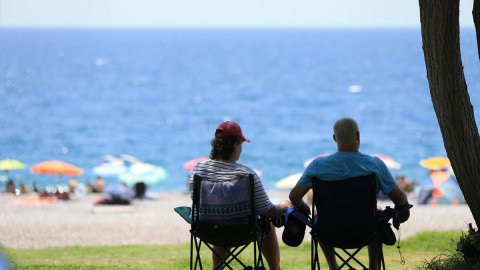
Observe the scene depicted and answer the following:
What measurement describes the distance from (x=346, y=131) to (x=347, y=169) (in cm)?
21

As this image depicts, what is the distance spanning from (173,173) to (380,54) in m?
93.1

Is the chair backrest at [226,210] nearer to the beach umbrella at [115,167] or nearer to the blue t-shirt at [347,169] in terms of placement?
the blue t-shirt at [347,169]

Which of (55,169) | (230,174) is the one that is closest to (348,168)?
(230,174)

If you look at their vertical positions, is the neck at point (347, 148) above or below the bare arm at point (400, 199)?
above

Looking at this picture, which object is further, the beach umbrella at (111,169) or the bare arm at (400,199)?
the beach umbrella at (111,169)

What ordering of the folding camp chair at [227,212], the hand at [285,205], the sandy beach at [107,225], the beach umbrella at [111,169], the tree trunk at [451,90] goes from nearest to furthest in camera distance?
1. the folding camp chair at [227,212]
2. the hand at [285,205]
3. the tree trunk at [451,90]
4. the sandy beach at [107,225]
5. the beach umbrella at [111,169]

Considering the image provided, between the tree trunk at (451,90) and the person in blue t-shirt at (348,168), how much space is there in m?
0.55

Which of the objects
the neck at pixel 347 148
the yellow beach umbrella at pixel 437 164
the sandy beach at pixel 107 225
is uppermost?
the neck at pixel 347 148

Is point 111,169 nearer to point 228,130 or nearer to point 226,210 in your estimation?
point 228,130

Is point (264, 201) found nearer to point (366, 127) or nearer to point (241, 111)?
point (366, 127)

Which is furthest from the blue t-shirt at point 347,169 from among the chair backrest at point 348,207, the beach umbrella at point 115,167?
the beach umbrella at point 115,167

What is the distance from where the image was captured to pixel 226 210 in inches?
207

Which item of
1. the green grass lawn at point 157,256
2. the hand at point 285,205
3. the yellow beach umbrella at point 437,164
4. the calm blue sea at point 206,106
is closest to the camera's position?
the hand at point 285,205

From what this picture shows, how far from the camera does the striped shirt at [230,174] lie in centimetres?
525
